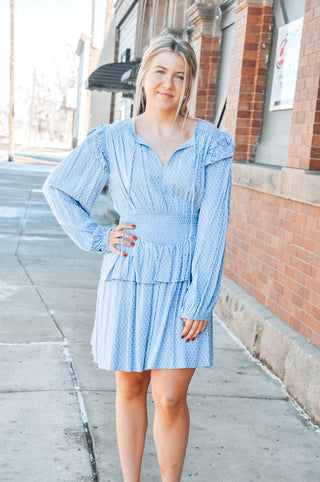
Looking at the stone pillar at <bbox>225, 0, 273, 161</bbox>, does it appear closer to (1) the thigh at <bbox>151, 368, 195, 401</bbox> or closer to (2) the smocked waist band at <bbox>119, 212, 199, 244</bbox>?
(2) the smocked waist band at <bbox>119, 212, 199, 244</bbox>

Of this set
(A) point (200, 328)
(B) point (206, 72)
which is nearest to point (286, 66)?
(B) point (206, 72)

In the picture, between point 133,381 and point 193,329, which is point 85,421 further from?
point 193,329

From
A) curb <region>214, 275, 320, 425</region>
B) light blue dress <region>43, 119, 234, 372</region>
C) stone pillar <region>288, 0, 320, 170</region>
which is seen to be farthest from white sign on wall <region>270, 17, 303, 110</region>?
light blue dress <region>43, 119, 234, 372</region>

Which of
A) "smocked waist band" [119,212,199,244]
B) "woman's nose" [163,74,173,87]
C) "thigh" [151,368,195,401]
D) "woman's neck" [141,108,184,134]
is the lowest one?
"thigh" [151,368,195,401]

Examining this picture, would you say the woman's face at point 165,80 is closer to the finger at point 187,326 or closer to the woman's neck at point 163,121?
the woman's neck at point 163,121

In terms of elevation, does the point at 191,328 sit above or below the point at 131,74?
below

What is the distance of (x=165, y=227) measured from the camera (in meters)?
2.76

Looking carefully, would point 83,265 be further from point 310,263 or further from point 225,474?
point 225,474

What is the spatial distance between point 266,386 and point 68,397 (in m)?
1.44

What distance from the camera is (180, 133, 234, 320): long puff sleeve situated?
106 inches

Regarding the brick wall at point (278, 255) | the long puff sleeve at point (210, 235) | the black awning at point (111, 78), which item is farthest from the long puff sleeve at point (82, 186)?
the black awning at point (111, 78)

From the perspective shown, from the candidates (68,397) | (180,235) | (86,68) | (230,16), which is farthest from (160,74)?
(86,68)

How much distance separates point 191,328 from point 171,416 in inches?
15.2

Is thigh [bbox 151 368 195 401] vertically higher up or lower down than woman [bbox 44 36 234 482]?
lower down
